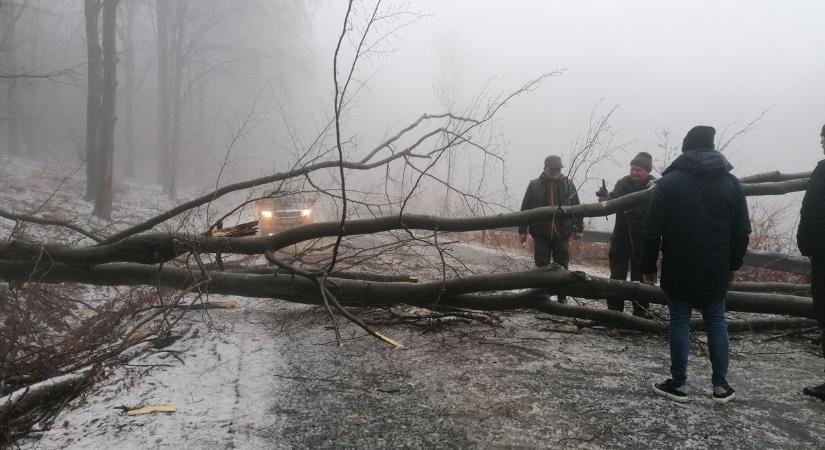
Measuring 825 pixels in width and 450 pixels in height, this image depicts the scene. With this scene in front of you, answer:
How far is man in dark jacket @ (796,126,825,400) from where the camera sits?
10.9 ft

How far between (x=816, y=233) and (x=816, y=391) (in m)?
1.10

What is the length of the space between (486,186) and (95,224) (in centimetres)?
919

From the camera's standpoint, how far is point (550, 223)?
5.70 m

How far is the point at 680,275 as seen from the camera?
3.21 metres

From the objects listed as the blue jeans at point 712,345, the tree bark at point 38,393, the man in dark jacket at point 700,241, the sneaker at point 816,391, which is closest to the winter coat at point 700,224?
the man in dark jacket at point 700,241

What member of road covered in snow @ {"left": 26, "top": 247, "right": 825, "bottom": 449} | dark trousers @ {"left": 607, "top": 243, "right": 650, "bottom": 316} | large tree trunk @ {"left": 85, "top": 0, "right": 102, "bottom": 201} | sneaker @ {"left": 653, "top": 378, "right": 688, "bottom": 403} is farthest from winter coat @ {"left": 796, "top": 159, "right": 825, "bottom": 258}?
large tree trunk @ {"left": 85, "top": 0, "right": 102, "bottom": 201}

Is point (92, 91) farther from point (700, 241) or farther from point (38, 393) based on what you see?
point (700, 241)

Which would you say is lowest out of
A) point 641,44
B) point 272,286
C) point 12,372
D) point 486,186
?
point 12,372

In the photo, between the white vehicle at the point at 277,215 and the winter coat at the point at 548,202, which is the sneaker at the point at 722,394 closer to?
the winter coat at the point at 548,202

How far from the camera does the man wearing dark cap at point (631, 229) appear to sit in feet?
17.2

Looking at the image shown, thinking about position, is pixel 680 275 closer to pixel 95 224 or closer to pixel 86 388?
pixel 86 388

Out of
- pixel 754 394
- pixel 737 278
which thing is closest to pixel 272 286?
pixel 754 394

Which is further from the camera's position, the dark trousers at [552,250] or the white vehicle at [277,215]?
the white vehicle at [277,215]

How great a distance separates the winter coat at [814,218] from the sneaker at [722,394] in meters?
1.17
